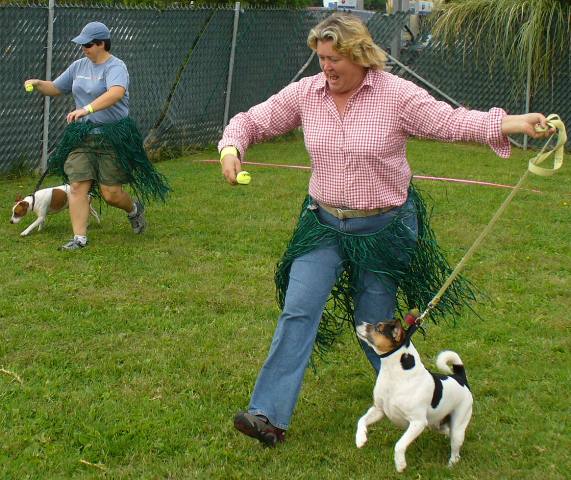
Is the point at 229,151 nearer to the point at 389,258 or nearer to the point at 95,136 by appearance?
the point at 389,258

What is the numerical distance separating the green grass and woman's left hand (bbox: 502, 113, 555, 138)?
1.39 m

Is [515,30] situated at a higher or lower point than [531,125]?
lower

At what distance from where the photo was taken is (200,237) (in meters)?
7.77

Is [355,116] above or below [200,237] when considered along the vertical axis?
above

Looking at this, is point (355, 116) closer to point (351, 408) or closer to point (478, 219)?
point (351, 408)

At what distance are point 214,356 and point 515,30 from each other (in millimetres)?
9117

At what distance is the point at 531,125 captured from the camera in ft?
11.5

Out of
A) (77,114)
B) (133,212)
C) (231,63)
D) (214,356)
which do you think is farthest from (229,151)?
(231,63)

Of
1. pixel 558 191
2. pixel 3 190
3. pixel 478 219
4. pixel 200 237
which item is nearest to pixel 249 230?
pixel 200 237

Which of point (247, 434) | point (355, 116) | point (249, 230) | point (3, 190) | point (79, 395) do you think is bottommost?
point (3, 190)

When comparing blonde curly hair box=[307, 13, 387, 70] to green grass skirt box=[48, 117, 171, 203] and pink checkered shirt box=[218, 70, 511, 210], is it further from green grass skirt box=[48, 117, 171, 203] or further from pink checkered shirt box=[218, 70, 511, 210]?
green grass skirt box=[48, 117, 171, 203]

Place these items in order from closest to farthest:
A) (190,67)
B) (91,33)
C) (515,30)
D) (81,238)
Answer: (91,33) < (81,238) < (190,67) < (515,30)

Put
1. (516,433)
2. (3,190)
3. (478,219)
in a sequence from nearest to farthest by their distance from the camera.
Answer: (516,433), (478,219), (3,190)

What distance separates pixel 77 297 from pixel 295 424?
231 centimetres
